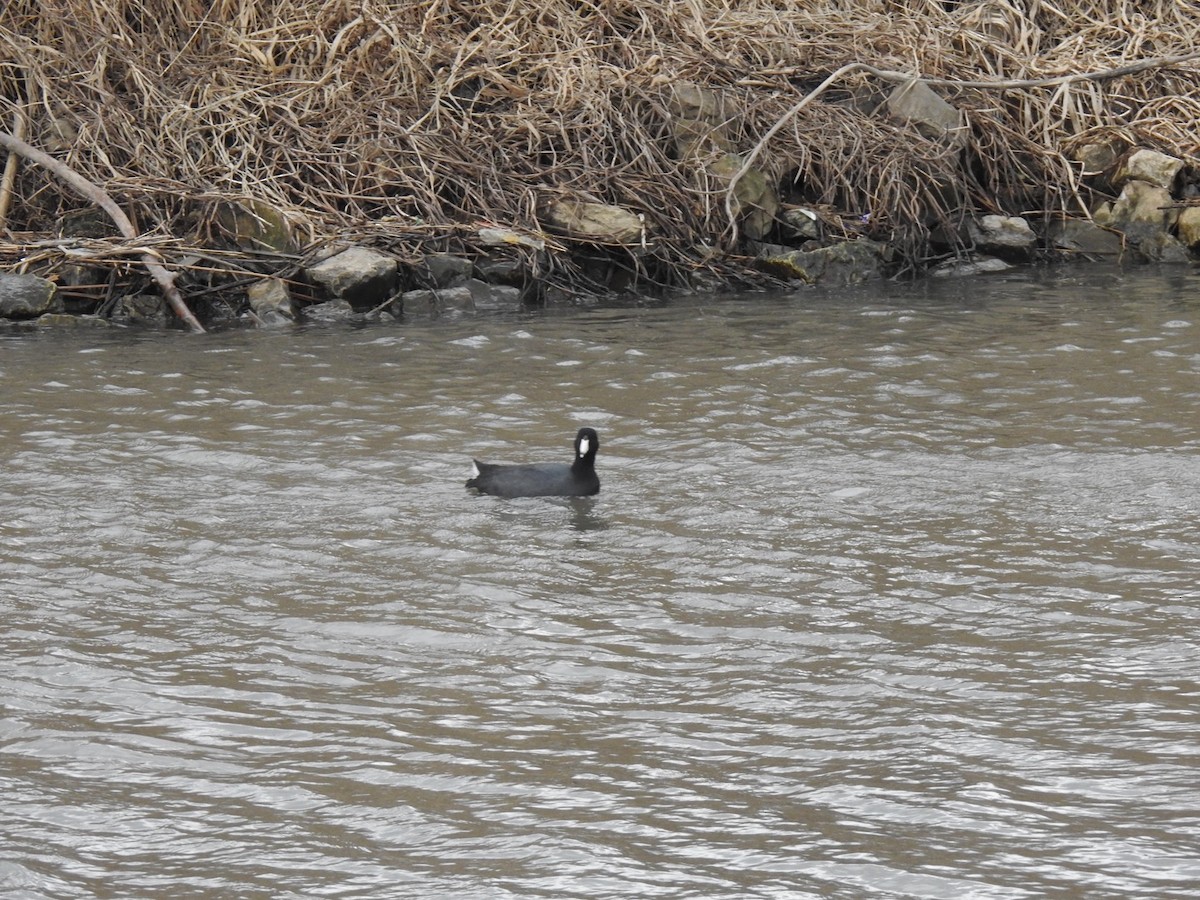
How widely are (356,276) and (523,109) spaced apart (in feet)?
10.5

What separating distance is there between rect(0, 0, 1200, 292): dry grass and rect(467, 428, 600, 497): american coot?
21.1 feet

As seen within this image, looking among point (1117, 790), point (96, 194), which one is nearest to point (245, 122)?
point (96, 194)

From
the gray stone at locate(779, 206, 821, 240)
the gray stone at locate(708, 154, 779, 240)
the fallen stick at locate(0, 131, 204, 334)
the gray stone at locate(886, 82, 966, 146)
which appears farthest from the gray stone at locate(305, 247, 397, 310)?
the gray stone at locate(886, 82, 966, 146)

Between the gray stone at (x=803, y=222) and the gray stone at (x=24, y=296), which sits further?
the gray stone at (x=803, y=222)

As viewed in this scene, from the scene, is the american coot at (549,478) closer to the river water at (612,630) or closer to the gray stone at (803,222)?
the river water at (612,630)

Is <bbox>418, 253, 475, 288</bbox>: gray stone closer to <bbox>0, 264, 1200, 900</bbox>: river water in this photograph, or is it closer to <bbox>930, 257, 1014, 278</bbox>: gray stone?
<bbox>0, 264, 1200, 900</bbox>: river water

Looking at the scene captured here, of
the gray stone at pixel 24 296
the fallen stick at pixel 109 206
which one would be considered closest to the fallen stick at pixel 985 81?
the fallen stick at pixel 109 206

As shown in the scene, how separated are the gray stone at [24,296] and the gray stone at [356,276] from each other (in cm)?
213

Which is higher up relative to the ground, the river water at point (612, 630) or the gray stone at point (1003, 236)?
the gray stone at point (1003, 236)

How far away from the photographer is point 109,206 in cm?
1449

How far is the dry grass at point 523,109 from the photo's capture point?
15.4 meters

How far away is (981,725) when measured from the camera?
18.5ft

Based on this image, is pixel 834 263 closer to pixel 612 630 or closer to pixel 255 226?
pixel 255 226

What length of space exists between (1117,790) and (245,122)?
40.6 ft
